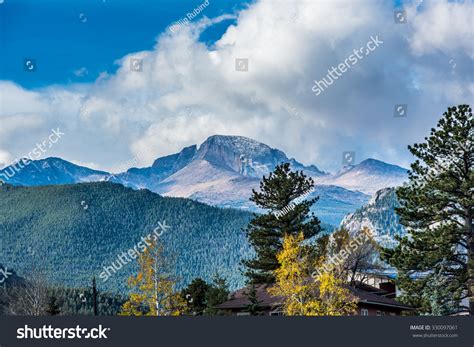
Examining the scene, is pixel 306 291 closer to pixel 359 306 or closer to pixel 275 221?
pixel 359 306

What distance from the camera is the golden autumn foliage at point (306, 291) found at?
41.7 metres

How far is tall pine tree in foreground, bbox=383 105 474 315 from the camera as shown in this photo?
41938mm

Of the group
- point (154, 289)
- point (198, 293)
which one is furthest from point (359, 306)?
point (198, 293)

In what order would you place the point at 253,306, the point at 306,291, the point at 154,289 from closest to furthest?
the point at 306,291, the point at 154,289, the point at 253,306

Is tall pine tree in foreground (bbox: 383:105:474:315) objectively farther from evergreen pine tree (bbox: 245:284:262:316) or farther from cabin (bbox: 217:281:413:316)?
evergreen pine tree (bbox: 245:284:262:316)

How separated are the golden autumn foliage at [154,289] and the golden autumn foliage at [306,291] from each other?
700cm

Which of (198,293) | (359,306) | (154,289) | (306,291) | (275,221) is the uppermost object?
(275,221)

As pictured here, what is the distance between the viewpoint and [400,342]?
23.4 metres

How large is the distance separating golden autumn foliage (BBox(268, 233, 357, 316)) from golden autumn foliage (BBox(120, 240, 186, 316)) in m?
7.00

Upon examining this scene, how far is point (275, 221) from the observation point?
6041cm

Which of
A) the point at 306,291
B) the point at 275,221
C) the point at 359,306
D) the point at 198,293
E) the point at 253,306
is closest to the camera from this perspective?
the point at 306,291

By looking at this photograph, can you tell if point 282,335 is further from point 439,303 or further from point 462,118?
point 462,118

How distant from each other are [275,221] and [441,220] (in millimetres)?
18885

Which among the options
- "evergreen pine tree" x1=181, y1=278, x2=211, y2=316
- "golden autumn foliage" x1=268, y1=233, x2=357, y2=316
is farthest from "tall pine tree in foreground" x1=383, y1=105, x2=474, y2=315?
"evergreen pine tree" x1=181, y1=278, x2=211, y2=316
